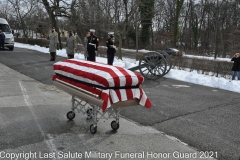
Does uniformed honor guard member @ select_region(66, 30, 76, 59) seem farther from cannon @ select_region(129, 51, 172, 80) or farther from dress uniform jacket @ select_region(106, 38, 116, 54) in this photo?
cannon @ select_region(129, 51, 172, 80)

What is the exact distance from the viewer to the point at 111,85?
404 cm

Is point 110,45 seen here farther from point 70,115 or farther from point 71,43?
point 70,115

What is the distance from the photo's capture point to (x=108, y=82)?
399 cm

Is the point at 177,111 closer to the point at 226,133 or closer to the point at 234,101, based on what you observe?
the point at 226,133

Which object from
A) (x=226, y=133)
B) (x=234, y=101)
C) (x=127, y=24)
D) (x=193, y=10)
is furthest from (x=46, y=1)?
(x=193, y=10)

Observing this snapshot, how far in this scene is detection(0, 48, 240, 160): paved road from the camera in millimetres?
4442

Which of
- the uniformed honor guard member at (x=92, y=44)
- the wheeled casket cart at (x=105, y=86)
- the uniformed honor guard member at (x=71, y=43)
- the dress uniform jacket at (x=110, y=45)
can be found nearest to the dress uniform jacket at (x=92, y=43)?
the uniformed honor guard member at (x=92, y=44)

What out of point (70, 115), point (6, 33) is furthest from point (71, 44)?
point (70, 115)

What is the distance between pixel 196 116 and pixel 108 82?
281 centimetres

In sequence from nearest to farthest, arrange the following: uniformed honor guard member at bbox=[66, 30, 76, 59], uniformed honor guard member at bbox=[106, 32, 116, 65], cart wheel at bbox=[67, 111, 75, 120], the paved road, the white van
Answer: the paved road < cart wheel at bbox=[67, 111, 75, 120] < uniformed honor guard member at bbox=[106, 32, 116, 65] < uniformed honor guard member at bbox=[66, 30, 76, 59] < the white van

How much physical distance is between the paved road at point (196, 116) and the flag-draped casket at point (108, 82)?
111 cm

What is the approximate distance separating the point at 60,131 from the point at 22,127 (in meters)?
0.75

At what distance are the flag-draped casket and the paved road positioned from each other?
111 cm

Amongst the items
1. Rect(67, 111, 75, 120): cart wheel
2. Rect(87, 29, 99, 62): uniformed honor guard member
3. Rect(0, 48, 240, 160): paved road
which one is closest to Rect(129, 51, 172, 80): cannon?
Rect(0, 48, 240, 160): paved road
